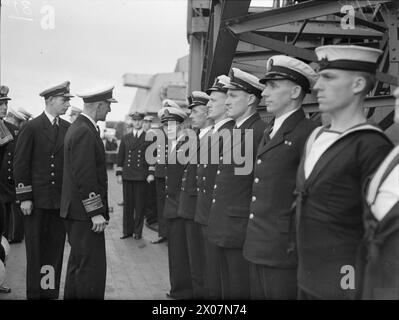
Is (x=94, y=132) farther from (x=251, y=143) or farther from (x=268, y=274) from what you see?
(x=268, y=274)

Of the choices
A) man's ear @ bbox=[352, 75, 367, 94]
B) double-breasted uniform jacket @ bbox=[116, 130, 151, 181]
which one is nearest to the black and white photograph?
man's ear @ bbox=[352, 75, 367, 94]

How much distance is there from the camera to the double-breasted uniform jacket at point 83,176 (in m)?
3.66

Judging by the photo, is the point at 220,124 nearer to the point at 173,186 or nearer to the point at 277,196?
the point at 277,196

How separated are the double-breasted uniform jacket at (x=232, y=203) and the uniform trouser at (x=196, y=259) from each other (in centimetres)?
100

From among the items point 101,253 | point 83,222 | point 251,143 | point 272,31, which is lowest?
point 101,253

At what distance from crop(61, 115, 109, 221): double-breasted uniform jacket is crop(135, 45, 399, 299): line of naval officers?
825mm

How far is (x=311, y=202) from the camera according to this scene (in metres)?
2.33


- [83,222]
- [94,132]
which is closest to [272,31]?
[94,132]

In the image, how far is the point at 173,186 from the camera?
5234mm

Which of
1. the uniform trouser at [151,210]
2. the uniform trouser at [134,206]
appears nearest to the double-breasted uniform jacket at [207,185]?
the uniform trouser at [134,206]

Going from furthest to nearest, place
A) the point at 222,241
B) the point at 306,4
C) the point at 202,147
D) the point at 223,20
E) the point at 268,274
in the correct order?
the point at 223,20 < the point at 306,4 < the point at 202,147 < the point at 222,241 < the point at 268,274

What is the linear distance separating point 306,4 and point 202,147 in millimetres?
1797

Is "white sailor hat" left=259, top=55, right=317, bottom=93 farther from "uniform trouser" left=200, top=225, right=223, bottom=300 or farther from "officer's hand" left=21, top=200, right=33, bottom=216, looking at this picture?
"officer's hand" left=21, top=200, right=33, bottom=216

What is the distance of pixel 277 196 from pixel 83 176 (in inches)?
65.6
